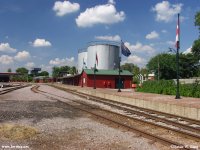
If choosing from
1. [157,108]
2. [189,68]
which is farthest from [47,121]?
[189,68]

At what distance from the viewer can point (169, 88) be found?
34031 mm

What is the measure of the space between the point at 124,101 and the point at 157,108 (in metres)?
6.79

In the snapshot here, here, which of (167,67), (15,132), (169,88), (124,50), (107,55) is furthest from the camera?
(167,67)

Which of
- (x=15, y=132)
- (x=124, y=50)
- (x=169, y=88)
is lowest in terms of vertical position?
(x=15, y=132)

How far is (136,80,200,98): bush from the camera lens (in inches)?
1160

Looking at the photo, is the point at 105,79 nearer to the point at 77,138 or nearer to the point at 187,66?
the point at 187,66

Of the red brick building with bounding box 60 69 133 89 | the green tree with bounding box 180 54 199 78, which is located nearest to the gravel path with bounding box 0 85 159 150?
the red brick building with bounding box 60 69 133 89

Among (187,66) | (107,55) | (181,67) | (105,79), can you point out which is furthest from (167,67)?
(105,79)

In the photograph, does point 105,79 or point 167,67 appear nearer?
point 105,79

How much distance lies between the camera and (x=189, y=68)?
9781 centimetres

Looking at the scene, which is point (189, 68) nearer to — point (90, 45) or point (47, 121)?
point (90, 45)

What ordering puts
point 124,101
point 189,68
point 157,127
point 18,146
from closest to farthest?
point 18,146, point 157,127, point 124,101, point 189,68

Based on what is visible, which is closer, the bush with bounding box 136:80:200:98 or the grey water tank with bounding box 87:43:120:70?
the bush with bounding box 136:80:200:98

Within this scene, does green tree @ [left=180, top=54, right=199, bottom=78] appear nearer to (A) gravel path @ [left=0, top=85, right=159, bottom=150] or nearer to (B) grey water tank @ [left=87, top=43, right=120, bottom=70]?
(B) grey water tank @ [left=87, top=43, right=120, bottom=70]
